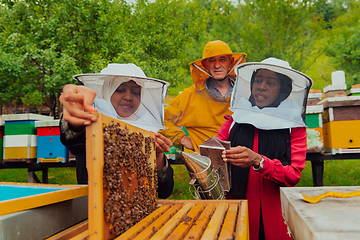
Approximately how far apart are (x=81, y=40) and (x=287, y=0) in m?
7.32

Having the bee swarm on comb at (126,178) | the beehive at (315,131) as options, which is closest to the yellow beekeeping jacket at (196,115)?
the beehive at (315,131)

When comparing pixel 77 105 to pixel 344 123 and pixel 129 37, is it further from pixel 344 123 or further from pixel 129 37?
pixel 129 37

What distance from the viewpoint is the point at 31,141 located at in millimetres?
4969

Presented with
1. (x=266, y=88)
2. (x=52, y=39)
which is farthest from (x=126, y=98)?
(x=52, y=39)

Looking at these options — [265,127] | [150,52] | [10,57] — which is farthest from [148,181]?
[150,52]

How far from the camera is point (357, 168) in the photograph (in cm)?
758

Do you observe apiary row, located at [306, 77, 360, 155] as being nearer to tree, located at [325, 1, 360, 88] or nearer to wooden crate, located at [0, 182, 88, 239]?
wooden crate, located at [0, 182, 88, 239]

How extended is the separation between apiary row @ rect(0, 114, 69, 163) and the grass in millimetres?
2142

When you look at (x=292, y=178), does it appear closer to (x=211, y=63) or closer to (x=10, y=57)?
(x=211, y=63)

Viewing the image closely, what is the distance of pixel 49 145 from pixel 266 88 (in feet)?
13.7

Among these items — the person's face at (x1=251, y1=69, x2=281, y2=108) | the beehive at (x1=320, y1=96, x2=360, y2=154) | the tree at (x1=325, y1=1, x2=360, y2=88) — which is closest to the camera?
the person's face at (x1=251, y1=69, x2=281, y2=108)

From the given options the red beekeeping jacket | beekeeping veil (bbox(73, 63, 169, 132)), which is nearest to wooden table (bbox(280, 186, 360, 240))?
the red beekeeping jacket

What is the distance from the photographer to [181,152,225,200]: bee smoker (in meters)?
1.86

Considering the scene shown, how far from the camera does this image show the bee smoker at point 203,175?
1.86 m
